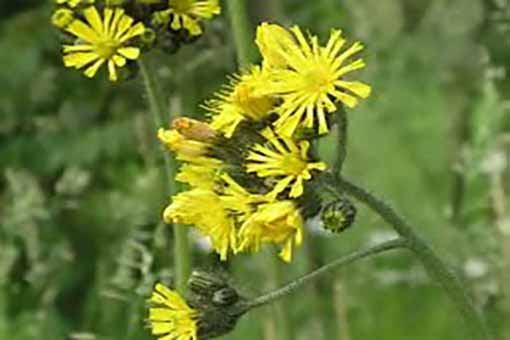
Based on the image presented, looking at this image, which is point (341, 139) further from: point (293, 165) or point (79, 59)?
point (79, 59)

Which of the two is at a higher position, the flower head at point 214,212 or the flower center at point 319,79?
the flower center at point 319,79

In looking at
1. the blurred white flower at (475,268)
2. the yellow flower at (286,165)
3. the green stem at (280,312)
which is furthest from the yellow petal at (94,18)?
the blurred white flower at (475,268)

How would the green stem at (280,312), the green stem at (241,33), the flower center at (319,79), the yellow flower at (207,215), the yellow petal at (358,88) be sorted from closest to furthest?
the yellow petal at (358,88), the flower center at (319,79), the yellow flower at (207,215), the green stem at (241,33), the green stem at (280,312)

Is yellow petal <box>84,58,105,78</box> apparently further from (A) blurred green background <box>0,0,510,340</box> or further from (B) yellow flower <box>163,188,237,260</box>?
(A) blurred green background <box>0,0,510,340</box>

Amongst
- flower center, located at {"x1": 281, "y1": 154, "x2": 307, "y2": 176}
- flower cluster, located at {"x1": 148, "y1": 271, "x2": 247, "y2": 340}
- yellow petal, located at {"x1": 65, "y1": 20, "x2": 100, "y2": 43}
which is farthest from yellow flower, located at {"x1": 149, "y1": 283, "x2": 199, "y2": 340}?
yellow petal, located at {"x1": 65, "y1": 20, "x2": 100, "y2": 43}

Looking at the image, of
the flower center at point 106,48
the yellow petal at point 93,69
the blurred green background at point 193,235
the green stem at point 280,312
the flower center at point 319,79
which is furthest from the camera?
the blurred green background at point 193,235

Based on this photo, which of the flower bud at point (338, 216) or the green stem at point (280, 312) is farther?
the green stem at point (280, 312)

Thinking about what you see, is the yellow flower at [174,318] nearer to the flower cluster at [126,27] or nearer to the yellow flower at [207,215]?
the yellow flower at [207,215]

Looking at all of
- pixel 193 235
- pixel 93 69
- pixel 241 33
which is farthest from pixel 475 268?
pixel 93 69
